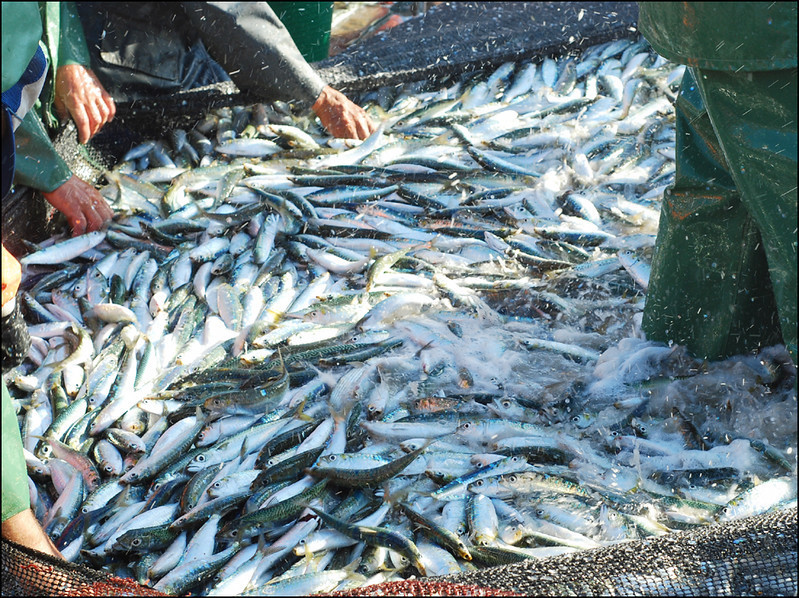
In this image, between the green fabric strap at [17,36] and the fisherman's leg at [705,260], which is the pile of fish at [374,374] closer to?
the fisherman's leg at [705,260]

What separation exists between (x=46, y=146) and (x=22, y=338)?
2.41 metres

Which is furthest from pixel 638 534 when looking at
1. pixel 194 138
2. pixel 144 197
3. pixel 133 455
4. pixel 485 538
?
pixel 194 138

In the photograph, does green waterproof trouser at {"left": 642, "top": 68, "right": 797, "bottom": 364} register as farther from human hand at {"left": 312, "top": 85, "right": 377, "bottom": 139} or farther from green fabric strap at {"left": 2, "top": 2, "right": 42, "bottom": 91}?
human hand at {"left": 312, "top": 85, "right": 377, "bottom": 139}

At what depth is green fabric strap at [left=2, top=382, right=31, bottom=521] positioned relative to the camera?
201 cm

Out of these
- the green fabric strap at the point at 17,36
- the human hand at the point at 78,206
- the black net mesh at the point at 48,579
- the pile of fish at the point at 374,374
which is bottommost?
the pile of fish at the point at 374,374

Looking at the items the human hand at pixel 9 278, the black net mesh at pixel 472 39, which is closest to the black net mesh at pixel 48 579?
the human hand at pixel 9 278

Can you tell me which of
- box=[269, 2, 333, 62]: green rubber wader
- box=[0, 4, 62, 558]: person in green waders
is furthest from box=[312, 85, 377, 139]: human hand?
box=[0, 4, 62, 558]: person in green waders

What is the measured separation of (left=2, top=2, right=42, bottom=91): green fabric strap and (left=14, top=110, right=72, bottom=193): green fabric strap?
8.32 ft

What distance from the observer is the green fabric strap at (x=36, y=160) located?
4.09 m

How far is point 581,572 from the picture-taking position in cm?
200

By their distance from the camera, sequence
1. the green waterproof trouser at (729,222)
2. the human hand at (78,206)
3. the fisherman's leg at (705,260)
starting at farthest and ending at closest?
1. the human hand at (78,206)
2. the fisherman's leg at (705,260)
3. the green waterproof trouser at (729,222)

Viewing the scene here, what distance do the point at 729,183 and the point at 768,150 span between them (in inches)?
29.5

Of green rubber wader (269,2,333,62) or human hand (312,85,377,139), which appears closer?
human hand (312,85,377,139)

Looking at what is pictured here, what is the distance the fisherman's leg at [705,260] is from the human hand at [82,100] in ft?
11.1
